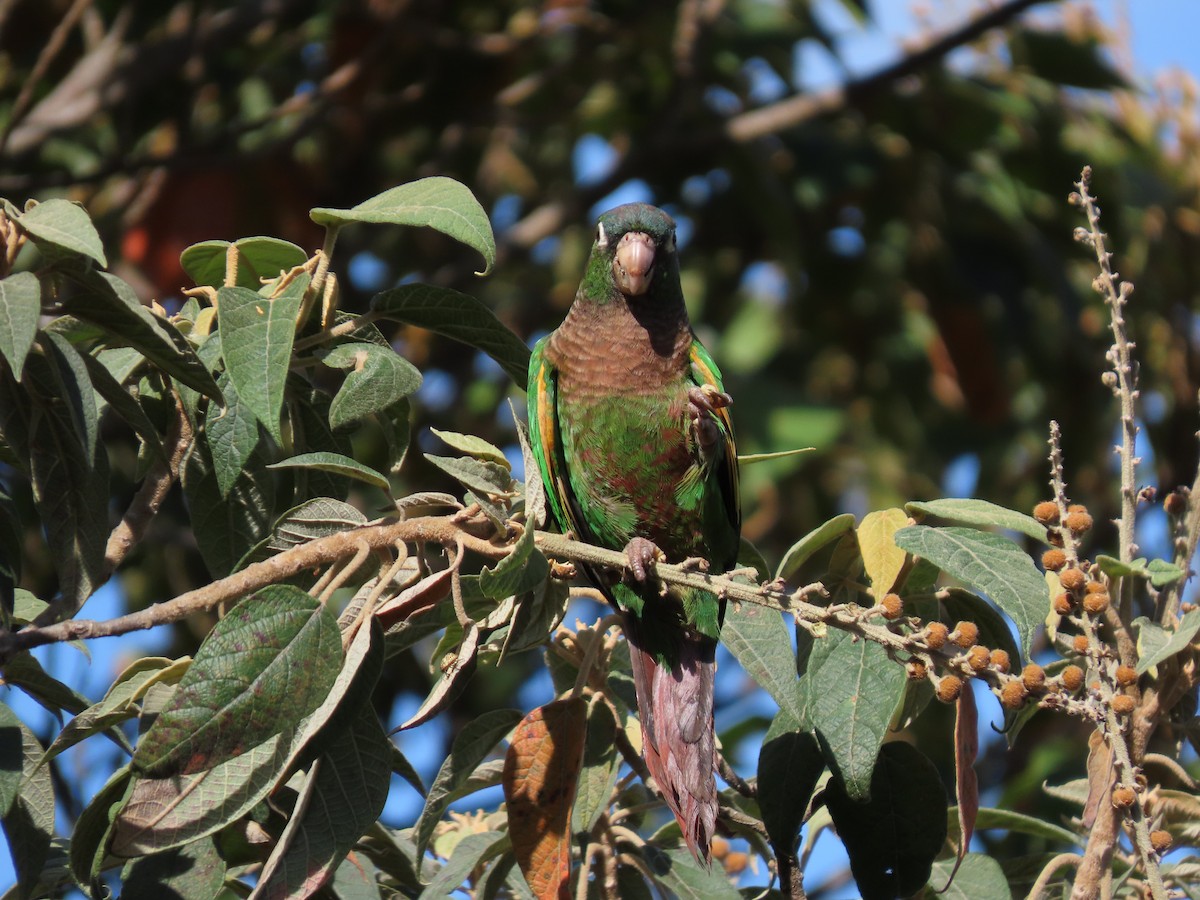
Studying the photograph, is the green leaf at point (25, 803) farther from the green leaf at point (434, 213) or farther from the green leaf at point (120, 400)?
the green leaf at point (434, 213)

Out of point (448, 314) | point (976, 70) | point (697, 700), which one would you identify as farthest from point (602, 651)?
point (976, 70)

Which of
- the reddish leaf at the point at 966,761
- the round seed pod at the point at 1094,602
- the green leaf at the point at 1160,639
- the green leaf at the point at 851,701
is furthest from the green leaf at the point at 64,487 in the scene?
the green leaf at the point at 1160,639

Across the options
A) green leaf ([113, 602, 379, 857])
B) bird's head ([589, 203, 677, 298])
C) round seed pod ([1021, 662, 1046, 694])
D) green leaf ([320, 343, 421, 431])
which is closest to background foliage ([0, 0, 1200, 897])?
bird's head ([589, 203, 677, 298])

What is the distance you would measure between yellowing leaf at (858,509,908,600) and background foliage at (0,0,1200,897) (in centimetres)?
252

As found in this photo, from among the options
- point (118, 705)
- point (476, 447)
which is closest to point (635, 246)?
point (476, 447)

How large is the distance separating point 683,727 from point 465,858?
462 millimetres

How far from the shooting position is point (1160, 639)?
1860 mm

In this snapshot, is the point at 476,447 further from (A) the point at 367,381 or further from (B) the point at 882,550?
(B) the point at 882,550

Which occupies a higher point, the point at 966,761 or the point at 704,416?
the point at 704,416

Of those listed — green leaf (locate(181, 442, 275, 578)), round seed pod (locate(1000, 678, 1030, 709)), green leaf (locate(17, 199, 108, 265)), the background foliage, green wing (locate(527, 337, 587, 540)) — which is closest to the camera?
Answer: round seed pod (locate(1000, 678, 1030, 709))

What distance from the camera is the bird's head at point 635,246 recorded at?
9.88 feet

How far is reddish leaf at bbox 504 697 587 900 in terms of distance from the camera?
190cm

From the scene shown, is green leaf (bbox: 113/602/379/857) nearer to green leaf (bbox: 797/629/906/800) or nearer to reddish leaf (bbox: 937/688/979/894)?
green leaf (bbox: 797/629/906/800)

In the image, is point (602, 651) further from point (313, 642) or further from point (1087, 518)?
point (1087, 518)
